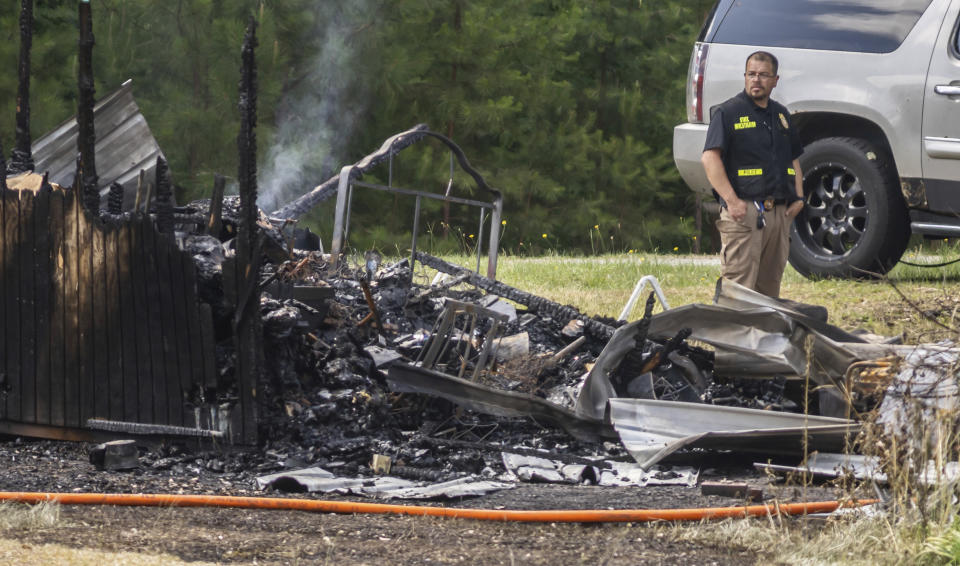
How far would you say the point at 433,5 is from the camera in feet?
71.8

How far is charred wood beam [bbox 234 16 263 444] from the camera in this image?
592 centimetres

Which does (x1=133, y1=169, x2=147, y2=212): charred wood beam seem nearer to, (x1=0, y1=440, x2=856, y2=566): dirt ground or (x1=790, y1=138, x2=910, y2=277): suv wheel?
Answer: (x1=0, y1=440, x2=856, y2=566): dirt ground

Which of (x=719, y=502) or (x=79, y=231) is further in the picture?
(x=79, y=231)

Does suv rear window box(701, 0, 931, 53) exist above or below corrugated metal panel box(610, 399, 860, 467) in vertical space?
above

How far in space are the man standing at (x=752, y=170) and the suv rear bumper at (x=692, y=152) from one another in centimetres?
183

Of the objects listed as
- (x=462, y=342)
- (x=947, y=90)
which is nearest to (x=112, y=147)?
(x=462, y=342)

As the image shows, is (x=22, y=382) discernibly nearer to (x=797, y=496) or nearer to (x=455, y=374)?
(x=455, y=374)

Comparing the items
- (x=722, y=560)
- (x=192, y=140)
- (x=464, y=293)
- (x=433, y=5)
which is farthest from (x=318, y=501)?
(x=433, y=5)

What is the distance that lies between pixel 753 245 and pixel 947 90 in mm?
2184

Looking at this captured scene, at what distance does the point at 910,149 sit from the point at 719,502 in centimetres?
461

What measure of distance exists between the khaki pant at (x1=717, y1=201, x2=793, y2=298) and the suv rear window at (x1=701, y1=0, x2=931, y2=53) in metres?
2.12

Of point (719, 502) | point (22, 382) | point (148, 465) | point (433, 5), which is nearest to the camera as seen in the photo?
point (719, 502)

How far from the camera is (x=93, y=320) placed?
634cm

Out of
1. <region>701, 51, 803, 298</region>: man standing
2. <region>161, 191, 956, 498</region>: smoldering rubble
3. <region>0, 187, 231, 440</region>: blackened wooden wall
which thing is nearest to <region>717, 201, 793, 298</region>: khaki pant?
<region>701, 51, 803, 298</region>: man standing
